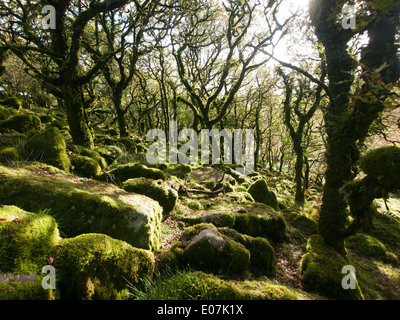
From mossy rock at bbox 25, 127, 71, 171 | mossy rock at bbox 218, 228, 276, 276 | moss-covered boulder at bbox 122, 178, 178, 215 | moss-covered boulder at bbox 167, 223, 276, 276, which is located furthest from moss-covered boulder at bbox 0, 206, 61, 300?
mossy rock at bbox 25, 127, 71, 171

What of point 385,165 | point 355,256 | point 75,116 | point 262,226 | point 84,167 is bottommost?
point 355,256

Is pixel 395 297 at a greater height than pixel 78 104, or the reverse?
pixel 78 104

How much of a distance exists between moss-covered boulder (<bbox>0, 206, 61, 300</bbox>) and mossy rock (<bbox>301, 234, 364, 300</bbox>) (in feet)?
13.7

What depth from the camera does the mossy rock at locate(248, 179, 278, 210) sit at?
867 cm

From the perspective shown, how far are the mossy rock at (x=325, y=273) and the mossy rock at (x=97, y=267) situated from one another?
10.2ft

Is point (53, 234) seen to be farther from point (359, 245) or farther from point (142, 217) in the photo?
point (359, 245)

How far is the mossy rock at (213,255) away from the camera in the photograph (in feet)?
11.0

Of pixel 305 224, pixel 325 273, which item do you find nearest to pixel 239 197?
pixel 305 224

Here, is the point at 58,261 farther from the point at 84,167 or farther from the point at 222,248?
the point at 84,167

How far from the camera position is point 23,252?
1.95 meters

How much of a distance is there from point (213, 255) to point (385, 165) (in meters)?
3.15

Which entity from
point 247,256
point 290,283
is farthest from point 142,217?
point 290,283

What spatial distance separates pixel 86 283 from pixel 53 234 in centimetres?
71
